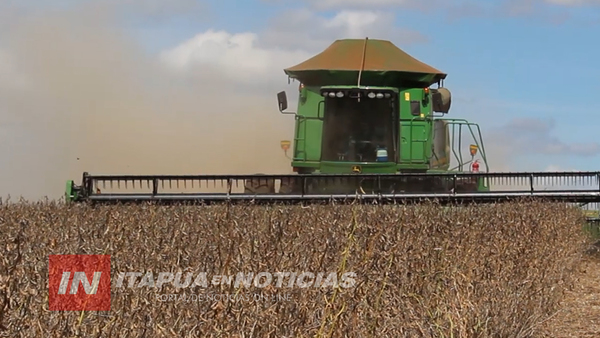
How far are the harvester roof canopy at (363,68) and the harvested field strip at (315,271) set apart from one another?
Result: 4349 mm

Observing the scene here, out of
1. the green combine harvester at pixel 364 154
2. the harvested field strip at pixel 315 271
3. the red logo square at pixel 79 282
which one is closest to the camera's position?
the harvested field strip at pixel 315 271

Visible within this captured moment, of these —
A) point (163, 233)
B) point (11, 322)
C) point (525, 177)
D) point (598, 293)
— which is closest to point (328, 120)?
point (525, 177)

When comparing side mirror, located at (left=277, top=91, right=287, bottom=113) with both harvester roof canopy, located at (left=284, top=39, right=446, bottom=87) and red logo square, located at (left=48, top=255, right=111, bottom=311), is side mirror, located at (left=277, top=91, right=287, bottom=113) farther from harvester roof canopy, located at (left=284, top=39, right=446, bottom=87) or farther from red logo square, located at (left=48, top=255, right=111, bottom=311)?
red logo square, located at (left=48, top=255, right=111, bottom=311)

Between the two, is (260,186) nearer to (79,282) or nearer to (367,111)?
(367,111)

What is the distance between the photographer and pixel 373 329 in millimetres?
3998

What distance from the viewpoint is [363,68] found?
11070 millimetres

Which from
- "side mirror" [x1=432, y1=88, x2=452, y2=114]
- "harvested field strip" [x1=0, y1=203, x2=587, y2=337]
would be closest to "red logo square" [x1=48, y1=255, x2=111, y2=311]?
"harvested field strip" [x1=0, y1=203, x2=587, y2=337]

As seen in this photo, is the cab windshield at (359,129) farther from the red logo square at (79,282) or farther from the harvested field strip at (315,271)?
the red logo square at (79,282)

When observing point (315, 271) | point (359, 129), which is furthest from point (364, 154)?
point (315, 271)

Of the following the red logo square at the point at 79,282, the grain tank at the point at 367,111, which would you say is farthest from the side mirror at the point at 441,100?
the red logo square at the point at 79,282

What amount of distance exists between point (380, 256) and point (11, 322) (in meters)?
1.99

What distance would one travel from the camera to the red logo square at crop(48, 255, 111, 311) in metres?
3.61

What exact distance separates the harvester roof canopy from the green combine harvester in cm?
1

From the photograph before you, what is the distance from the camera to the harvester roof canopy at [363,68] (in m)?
11.1
